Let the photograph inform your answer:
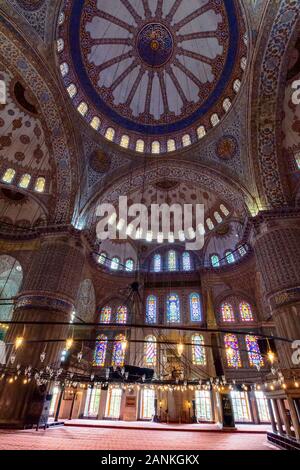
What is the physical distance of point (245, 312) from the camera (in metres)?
15.9

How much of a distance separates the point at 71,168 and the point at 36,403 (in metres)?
10.8

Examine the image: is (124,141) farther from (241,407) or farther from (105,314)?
(241,407)

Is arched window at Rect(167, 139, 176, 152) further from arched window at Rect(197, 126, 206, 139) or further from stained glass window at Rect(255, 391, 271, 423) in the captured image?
stained glass window at Rect(255, 391, 271, 423)

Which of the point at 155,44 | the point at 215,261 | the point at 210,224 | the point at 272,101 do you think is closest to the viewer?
the point at 272,101

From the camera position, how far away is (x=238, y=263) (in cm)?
1647

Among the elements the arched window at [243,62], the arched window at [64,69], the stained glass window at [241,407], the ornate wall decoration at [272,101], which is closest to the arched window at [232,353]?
the stained glass window at [241,407]

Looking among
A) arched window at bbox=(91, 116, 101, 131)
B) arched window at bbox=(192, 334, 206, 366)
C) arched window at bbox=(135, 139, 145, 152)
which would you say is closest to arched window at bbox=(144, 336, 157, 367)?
arched window at bbox=(192, 334, 206, 366)

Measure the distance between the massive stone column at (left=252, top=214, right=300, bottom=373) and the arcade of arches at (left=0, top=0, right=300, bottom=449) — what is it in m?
0.06

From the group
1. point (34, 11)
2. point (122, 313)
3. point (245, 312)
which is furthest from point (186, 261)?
point (34, 11)

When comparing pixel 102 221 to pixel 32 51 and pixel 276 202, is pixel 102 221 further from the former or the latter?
pixel 276 202

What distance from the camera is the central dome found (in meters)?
14.0

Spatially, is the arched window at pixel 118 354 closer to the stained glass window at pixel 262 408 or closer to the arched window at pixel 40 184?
the stained glass window at pixel 262 408

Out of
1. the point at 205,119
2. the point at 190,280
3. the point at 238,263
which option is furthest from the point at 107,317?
the point at 205,119

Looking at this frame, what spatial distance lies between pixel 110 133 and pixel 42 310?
1075 centimetres
